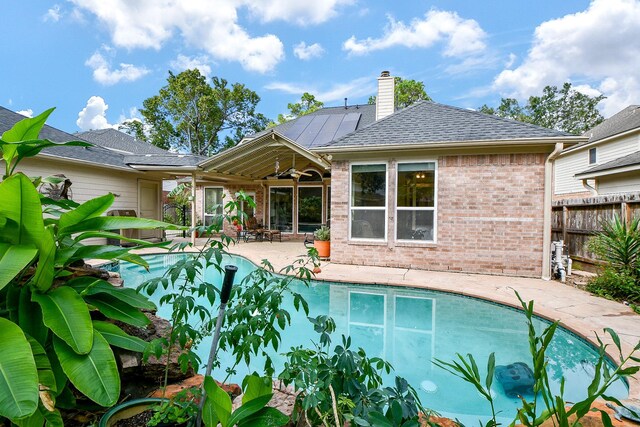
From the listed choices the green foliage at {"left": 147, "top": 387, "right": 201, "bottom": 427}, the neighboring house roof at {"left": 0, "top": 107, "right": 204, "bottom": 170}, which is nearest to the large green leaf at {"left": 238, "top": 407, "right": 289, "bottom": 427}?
the green foliage at {"left": 147, "top": 387, "right": 201, "bottom": 427}

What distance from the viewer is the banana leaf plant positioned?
1.30 m

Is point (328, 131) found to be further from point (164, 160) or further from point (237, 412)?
point (237, 412)

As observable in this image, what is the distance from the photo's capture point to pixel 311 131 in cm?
1568

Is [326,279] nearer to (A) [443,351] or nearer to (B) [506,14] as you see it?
(A) [443,351]

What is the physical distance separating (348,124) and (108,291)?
15.1 metres

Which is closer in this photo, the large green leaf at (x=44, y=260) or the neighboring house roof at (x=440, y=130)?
the large green leaf at (x=44, y=260)

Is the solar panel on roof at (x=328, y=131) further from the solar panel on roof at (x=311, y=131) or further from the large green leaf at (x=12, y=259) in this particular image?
the large green leaf at (x=12, y=259)

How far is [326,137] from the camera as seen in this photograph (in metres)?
14.8

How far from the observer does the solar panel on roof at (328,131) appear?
1437 cm

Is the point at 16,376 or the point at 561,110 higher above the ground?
the point at 561,110

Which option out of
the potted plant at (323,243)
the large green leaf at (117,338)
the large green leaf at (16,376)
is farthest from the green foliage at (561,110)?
the large green leaf at (16,376)

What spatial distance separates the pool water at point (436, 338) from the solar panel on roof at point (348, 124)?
32.4ft

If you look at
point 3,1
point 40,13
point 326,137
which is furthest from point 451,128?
point 40,13

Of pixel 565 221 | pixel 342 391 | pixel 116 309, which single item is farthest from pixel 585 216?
pixel 116 309
